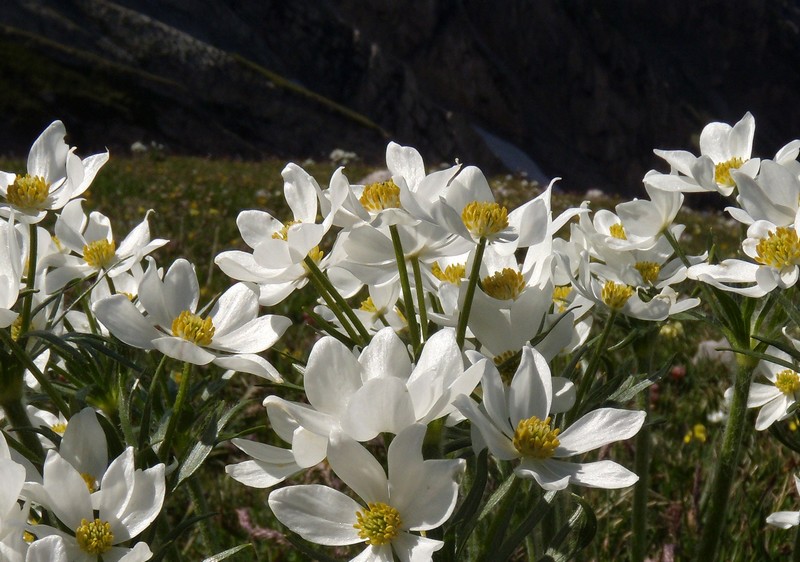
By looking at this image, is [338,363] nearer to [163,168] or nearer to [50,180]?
[50,180]

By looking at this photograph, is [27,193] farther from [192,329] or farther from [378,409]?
[378,409]

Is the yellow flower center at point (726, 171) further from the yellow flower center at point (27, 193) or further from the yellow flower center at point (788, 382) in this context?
the yellow flower center at point (27, 193)

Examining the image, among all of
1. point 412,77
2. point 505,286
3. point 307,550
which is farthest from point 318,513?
point 412,77

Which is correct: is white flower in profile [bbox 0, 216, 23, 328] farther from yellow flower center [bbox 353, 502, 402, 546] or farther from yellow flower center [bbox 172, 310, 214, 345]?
yellow flower center [bbox 353, 502, 402, 546]

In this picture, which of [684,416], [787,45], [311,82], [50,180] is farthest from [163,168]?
[787,45]

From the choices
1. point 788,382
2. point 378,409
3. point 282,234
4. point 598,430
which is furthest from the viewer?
point 788,382

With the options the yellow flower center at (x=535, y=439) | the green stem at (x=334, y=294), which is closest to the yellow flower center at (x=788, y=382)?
the yellow flower center at (x=535, y=439)

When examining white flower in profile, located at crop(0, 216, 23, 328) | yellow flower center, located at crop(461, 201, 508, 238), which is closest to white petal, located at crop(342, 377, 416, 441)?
yellow flower center, located at crop(461, 201, 508, 238)
